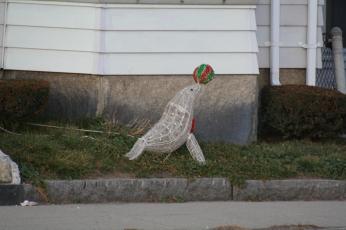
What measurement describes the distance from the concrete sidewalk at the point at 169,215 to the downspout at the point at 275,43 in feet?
12.0

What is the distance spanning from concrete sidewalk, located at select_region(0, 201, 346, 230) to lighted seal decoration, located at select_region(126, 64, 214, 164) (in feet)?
3.05

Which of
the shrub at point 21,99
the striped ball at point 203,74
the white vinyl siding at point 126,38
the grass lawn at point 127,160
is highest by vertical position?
the white vinyl siding at point 126,38

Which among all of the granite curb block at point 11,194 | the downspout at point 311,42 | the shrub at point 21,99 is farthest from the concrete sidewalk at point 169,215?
the downspout at point 311,42

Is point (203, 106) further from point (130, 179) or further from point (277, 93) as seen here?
point (130, 179)

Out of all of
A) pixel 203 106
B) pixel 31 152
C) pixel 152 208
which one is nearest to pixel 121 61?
pixel 203 106

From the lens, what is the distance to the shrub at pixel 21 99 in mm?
11203

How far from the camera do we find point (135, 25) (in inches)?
470

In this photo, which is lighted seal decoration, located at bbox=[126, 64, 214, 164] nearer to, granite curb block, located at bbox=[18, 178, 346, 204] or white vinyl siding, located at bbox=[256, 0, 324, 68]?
granite curb block, located at bbox=[18, 178, 346, 204]

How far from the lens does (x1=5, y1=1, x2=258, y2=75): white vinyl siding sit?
468 inches

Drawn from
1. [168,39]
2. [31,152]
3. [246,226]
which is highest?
[168,39]

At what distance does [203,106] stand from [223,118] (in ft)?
1.19

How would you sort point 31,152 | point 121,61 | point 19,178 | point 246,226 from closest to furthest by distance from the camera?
point 246,226
point 19,178
point 31,152
point 121,61

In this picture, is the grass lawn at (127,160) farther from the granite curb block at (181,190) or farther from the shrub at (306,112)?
the shrub at (306,112)

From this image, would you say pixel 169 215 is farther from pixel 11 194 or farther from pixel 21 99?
pixel 21 99
